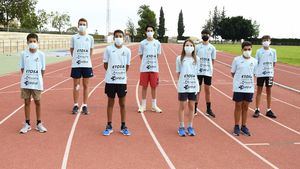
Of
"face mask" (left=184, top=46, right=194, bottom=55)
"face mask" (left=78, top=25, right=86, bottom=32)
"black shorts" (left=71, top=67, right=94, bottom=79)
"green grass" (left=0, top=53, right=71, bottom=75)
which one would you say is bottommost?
"green grass" (left=0, top=53, right=71, bottom=75)

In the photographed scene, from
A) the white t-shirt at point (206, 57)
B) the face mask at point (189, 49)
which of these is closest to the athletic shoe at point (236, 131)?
the face mask at point (189, 49)

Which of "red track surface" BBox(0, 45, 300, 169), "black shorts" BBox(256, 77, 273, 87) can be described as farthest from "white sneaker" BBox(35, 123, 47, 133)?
"black shorts" BBox(256, 77, 273, 87)

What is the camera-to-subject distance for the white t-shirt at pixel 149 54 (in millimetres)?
9148

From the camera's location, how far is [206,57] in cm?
877

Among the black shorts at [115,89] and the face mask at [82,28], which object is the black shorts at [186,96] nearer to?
the black shorts at [115,89]

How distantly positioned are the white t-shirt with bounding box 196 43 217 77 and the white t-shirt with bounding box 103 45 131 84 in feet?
7.00

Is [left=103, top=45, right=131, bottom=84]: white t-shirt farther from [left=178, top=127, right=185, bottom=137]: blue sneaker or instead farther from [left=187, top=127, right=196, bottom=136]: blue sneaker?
[left=187, top=127, right=196, bottom=136]: blue sneaker

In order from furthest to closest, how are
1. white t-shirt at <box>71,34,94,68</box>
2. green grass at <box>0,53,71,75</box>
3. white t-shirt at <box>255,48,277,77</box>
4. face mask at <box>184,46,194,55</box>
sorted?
green grass at <box>0,53,71,75</box> → white t-shirt at <box>255,48,277,77</box> → white t-shirt at <box>71,34,94,68</box> → face mask at <box>184,46,194,55</box>

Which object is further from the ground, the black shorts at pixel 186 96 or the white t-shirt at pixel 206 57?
the white t-shirt at pixel 206 57

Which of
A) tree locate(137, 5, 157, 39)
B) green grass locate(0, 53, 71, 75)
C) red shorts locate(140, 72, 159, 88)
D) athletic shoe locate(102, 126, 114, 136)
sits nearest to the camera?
athletic shoe locate(102, 126, 114, 136)

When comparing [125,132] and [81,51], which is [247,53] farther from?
[81,51]

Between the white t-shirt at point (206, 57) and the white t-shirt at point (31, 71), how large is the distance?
11.2 ft

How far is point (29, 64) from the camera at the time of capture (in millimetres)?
7309

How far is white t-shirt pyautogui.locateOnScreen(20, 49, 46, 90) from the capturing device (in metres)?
7.29
